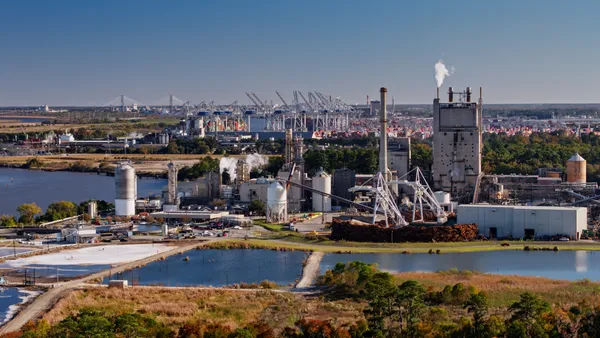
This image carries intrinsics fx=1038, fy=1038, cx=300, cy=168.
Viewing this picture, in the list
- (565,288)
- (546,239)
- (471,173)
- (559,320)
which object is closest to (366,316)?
(559,320)

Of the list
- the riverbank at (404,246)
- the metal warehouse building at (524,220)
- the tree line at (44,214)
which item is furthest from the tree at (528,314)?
the tree line at (44,214)

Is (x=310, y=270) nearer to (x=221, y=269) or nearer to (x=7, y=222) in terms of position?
(x=221, y=269)

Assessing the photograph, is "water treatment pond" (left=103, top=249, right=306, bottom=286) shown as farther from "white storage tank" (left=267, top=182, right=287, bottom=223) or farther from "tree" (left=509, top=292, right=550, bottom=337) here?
"tree" (left=509, top=292, right=550, bottom=337)

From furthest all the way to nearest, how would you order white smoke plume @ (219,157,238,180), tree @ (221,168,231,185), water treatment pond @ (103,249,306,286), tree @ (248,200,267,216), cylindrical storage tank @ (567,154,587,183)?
white smoke plume @ (219,157,238,180), tree @ (221,168,231,185), cylindrical storage tank @ (567,154,587,183), tree @ (248,200,267,216), water treatment pond @ (103,249,306,286)

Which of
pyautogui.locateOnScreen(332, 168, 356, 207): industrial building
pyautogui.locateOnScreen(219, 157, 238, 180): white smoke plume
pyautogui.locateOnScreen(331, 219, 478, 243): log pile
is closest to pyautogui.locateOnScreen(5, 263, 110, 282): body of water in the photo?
pyautogui.locateOnScreen(331, 219, 478, 243): log pile

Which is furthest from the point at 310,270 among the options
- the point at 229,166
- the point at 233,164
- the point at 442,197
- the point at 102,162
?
the point at 102,162

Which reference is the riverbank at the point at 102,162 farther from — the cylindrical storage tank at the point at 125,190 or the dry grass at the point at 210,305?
the dry grass at the point at 210,305
